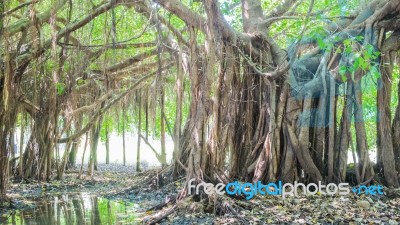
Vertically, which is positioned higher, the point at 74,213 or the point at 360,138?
the point at 360,138

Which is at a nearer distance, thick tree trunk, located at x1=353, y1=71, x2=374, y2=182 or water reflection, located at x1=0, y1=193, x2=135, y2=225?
water reflection, located at x1=0, y1=193, x2=135, y2=225

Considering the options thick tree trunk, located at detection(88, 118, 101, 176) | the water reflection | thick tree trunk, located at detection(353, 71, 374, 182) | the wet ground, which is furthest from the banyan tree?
thick tree trunk, located at detection(88, 118, 101, 176)

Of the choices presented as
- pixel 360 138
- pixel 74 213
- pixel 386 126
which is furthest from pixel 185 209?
pixel 386 126

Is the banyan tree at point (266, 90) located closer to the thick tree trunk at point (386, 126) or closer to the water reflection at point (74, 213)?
the thick tree trunk at point (386, 126)

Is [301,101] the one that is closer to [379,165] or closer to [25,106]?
[379,165]

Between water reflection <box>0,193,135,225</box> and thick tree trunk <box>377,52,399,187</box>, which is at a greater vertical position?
thick tree trunk <box>377,52,399,187</box>

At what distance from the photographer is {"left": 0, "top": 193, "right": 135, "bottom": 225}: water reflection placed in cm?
559

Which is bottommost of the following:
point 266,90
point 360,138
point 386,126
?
point 360,138

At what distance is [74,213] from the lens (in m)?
6.27

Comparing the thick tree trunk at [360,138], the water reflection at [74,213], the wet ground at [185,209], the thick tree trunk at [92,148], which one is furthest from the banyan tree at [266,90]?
the thick tree trunk at [92,148]

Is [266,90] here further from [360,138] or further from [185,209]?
[185,209]

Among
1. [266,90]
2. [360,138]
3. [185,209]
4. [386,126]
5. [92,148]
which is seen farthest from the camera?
[92,148]

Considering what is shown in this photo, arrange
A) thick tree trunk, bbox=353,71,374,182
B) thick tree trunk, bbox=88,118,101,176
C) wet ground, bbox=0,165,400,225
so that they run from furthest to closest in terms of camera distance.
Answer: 1. thick tree trunk, bbox=88,118,101,176
2. thick tree trunk, bbox=353,71,374,182
3. wet ground, bbox=0,165,400,225

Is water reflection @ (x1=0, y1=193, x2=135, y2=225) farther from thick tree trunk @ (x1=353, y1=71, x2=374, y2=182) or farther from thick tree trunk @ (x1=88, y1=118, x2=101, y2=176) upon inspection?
thick tree trunk @ (x1=88, y1=118, x2=101, y2=176)
